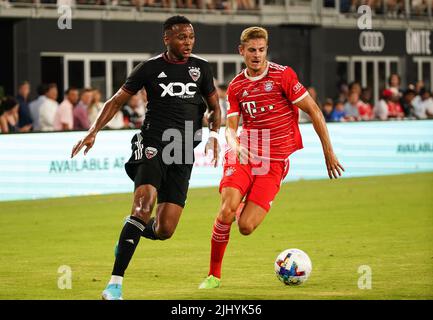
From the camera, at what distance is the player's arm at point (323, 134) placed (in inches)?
402

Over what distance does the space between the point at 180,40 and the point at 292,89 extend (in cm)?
116

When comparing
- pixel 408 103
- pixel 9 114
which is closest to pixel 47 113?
pixel 9 114

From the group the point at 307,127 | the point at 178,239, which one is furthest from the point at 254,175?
the point at 307,127

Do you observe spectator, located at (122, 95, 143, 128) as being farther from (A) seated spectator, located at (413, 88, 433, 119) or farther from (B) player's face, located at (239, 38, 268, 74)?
(B) player's face, located at (239, 38, 268, 74)

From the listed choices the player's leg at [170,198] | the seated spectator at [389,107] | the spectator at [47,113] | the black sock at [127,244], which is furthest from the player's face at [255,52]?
the seated spectator at [389,107]

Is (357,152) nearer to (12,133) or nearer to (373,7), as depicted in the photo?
(12,133)

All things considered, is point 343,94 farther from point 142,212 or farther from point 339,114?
point 142,212

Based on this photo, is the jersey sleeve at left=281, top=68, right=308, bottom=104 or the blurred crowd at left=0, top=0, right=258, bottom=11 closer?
the jersey sleeve at left=281, top=68, right=308, bottom=104

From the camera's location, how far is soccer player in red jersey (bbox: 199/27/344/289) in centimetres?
1028

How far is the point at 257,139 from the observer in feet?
35.3

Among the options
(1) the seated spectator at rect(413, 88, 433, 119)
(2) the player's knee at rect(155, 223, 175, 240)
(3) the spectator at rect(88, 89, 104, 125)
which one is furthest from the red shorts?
(1) the seated spectator at rect(413, 88, 433, 119)

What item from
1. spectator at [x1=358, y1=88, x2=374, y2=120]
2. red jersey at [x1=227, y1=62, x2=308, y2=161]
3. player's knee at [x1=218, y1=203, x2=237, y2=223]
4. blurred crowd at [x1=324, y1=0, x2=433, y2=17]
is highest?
blurred crowd at [x1=324, y1=0, x2=433, y2=17]

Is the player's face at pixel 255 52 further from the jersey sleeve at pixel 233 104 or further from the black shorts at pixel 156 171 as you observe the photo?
the black shorts at pixel 156 171

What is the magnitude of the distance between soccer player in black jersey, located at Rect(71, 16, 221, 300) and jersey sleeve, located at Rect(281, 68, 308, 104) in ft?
2.40
